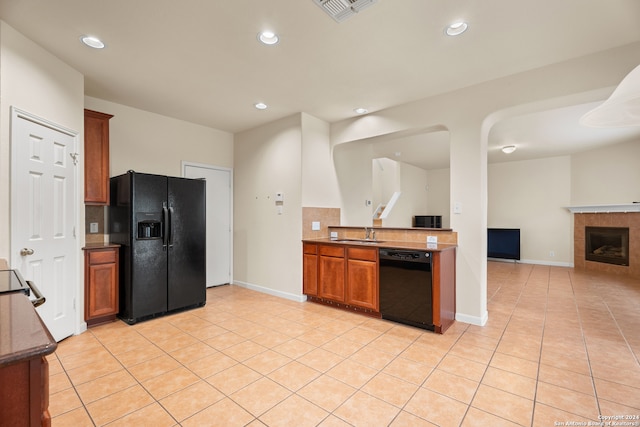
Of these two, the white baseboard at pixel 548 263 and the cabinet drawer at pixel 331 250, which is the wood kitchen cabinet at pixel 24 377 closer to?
the cabinet drawer at pixel 331 250

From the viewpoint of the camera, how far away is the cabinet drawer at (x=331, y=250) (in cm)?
391

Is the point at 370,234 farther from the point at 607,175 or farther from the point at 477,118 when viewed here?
the point at 607,175

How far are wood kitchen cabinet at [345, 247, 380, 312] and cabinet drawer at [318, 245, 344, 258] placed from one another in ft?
0.42

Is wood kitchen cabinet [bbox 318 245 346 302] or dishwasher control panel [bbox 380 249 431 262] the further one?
wood kitchen cabinet [bbox 318 245 346 302]

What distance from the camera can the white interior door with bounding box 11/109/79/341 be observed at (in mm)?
2466

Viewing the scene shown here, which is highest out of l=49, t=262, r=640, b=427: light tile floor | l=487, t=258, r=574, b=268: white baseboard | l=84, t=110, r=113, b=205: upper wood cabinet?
l=84, t=110, r=113, b=205: upper wood cabinet

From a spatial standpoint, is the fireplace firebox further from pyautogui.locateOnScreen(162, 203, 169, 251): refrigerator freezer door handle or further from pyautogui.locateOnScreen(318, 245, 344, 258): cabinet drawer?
pyautogui.locateOnScreen(162, 203, 169, 251): refrigerator freezer door handle

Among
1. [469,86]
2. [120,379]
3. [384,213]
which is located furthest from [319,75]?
[384,213]

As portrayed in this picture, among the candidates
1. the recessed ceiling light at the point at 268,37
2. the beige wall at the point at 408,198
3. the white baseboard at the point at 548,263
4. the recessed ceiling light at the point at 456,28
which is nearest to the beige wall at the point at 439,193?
the beige wall at the point at 408,198

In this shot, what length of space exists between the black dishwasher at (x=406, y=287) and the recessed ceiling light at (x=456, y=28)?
6.63 ft

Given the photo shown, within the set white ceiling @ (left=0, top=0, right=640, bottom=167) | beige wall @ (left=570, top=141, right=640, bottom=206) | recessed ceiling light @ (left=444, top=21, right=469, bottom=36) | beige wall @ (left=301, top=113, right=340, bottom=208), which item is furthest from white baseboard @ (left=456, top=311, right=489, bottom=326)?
beige wall @ (left=570, top=141, right=640, bottom=206)

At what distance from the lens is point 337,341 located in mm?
2959

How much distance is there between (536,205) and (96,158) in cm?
910

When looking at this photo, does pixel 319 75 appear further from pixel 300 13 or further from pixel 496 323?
pixel 496 323
